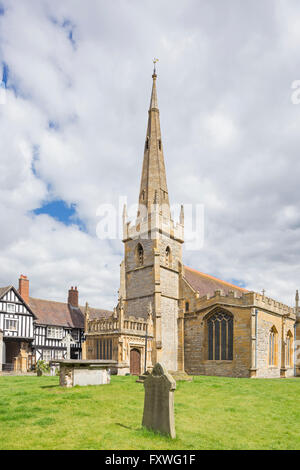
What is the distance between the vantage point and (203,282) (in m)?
39.7

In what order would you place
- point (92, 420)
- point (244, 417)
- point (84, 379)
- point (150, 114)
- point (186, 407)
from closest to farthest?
point (92, 420), point (244, 417), point (186, 407), point (84, 379), point (150, 114)

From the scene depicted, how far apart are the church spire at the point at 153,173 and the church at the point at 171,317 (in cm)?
10

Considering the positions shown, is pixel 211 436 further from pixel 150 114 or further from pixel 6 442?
pixel 150 114

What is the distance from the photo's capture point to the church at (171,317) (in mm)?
29609

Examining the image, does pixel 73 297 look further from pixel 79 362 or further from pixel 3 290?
pixel 79 362

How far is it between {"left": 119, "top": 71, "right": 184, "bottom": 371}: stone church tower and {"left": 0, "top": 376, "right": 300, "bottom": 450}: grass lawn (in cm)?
1639

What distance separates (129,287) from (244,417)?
2425cm

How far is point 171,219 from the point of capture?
36.5 meters

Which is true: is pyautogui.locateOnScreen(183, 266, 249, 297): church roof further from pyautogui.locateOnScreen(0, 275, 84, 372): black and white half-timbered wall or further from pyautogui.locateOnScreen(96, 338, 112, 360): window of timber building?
pyautogui.locateOnScreen(0, 275, 84, 372): black and white half-timbered wall

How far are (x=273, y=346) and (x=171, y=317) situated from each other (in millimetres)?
8931

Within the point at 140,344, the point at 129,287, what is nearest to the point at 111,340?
the point at 140,344

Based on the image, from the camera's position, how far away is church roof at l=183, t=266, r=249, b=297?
37053 millimetres

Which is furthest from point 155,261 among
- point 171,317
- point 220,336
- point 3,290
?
point 3,290

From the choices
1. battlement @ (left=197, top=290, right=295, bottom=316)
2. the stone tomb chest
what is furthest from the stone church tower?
the stone tomb chest
